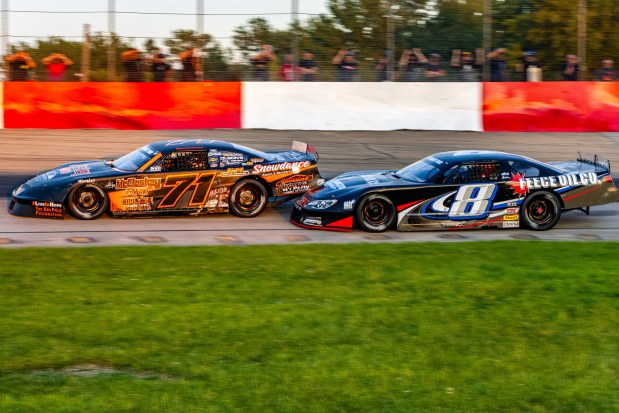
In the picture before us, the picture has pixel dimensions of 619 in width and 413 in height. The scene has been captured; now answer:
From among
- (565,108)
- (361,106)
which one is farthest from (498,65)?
(361,106)

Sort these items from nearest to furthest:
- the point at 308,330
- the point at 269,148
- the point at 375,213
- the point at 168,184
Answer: the point at 308,330
the point at 375,213
the point at 168,184
the point at 269,148

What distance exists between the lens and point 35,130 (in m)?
22.2

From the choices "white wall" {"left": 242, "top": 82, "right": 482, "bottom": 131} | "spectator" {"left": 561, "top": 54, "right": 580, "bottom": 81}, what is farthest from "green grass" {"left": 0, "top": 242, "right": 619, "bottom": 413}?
"spectator" {"left": 561, "top": 54, "right": 580, "bottom": 81}

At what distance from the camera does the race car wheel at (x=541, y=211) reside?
13.2 metres

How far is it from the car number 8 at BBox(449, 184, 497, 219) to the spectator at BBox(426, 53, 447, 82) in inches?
421

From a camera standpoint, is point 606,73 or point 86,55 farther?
point 606,73

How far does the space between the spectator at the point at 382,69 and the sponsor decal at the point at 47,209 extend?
11770 millimetres

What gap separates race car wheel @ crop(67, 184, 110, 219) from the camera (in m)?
13.2

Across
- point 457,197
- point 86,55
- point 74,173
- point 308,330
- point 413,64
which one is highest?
point 86,55

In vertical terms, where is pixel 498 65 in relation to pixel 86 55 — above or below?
below

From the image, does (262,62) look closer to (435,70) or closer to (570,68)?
(435,70)

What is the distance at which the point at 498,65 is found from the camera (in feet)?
76.9

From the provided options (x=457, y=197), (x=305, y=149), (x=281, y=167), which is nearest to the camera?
(x=457, y=197)

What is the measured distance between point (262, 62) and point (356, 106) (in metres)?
2.61
